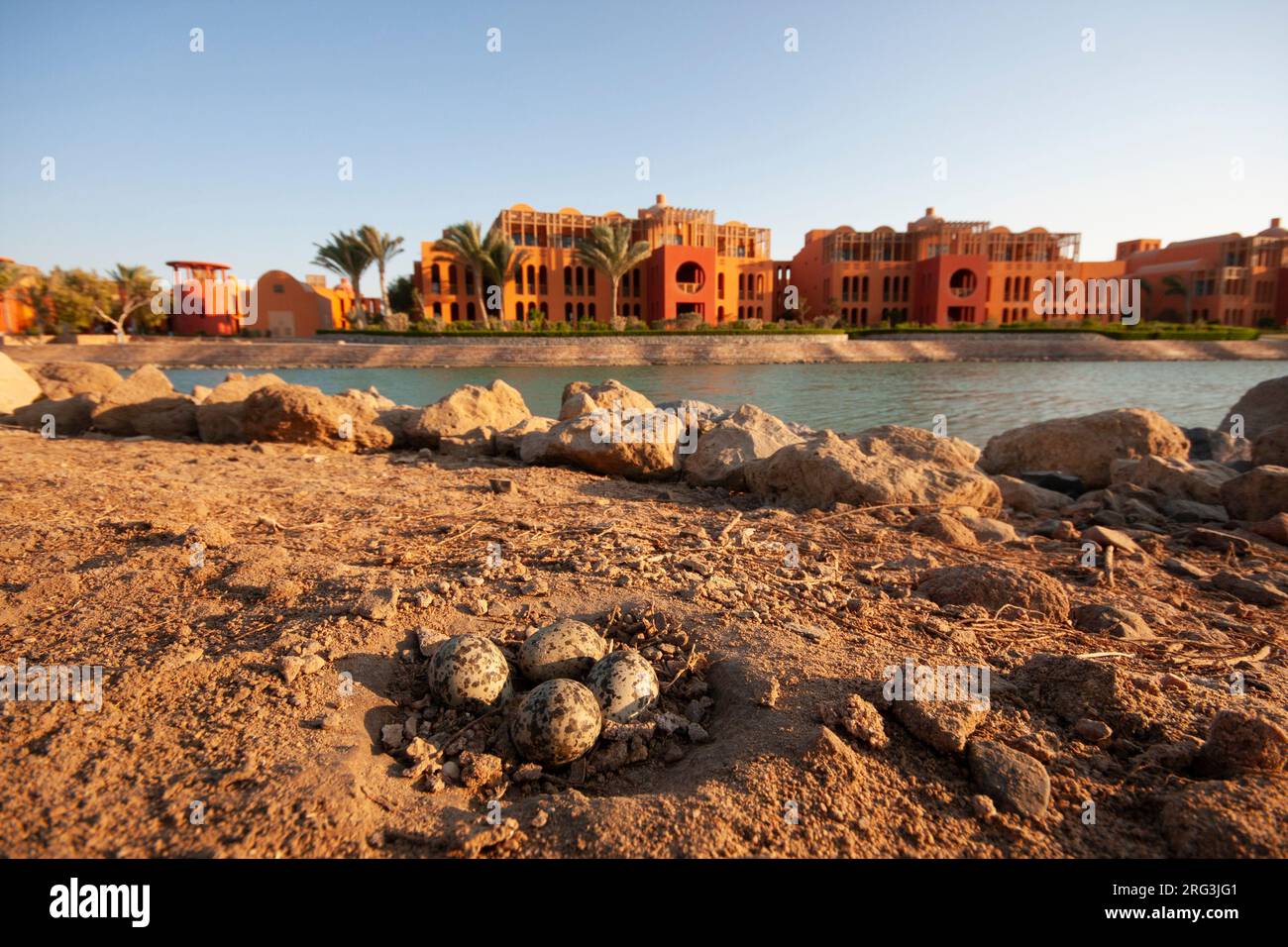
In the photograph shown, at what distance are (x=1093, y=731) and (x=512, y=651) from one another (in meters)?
1.90

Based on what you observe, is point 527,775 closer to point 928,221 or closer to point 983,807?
point 983,807

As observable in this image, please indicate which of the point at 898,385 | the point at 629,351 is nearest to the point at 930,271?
the point at 629,351

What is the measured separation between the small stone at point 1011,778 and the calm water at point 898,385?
10.4 meters

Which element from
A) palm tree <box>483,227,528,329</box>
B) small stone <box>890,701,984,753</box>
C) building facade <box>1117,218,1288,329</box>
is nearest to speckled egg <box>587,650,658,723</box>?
small stone <box>890,701,984,753</box>

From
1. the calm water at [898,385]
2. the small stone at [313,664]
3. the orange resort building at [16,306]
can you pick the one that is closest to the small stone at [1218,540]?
the small stone at [313,664]

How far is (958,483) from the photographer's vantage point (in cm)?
489

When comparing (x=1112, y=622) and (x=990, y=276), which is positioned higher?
(x=990, y=276)

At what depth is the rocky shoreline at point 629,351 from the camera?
3219 cm

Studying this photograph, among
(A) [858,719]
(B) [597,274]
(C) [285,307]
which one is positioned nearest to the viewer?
(A) [858,719]

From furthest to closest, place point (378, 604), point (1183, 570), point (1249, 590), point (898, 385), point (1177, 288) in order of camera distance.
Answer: point (1177, 288) < point (898, 385) < point (1183, 570) < point (1249, 590) < point (378, 604)

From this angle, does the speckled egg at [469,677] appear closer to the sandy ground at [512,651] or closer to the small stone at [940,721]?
the sandy ground at [512,651]

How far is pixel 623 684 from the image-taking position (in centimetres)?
218

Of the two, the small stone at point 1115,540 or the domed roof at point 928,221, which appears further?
the domed roof at point 928,221
